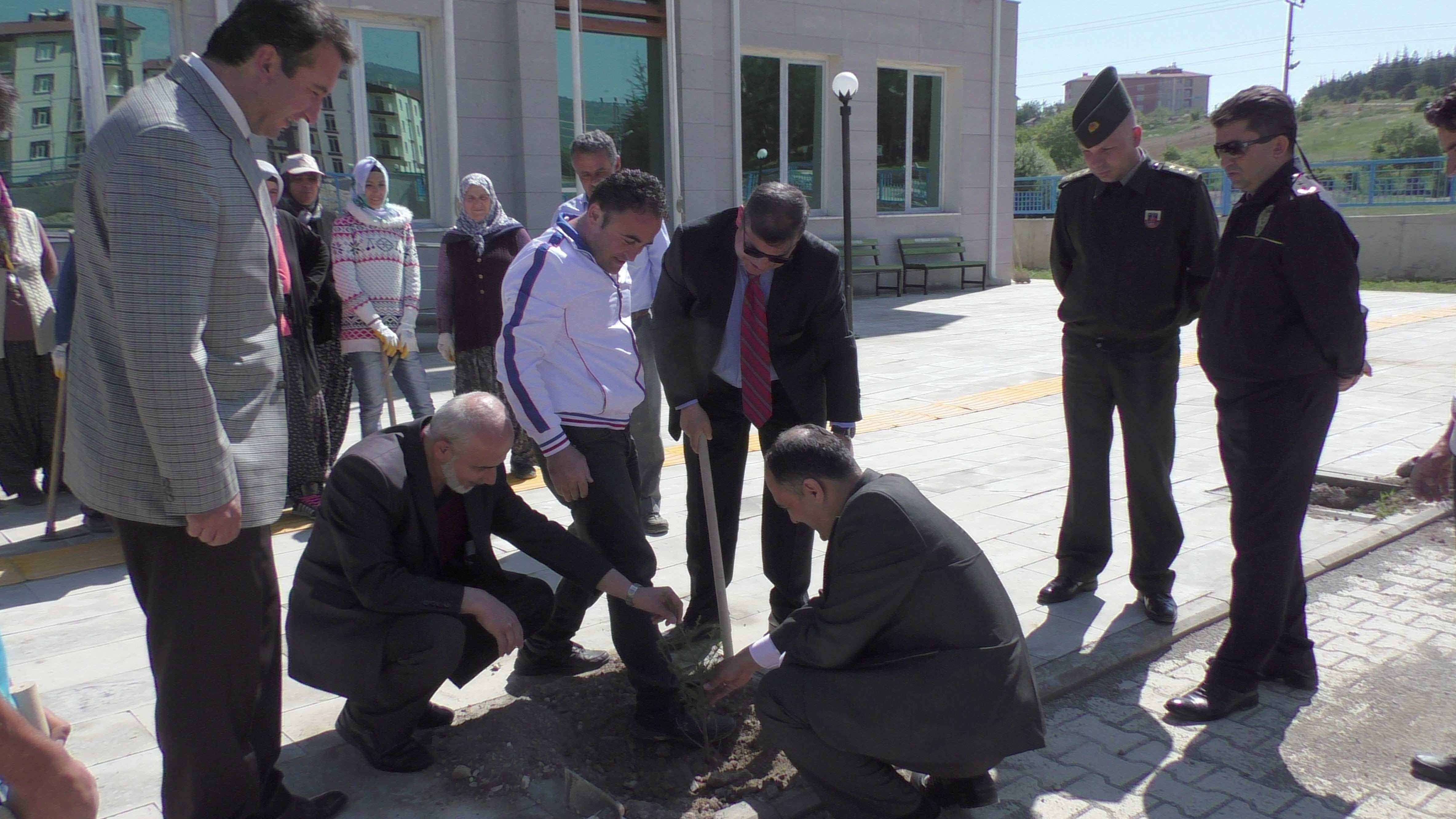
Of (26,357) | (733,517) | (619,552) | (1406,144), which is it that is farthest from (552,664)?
(1406,144)

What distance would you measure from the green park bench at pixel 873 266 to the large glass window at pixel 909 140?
773 mm

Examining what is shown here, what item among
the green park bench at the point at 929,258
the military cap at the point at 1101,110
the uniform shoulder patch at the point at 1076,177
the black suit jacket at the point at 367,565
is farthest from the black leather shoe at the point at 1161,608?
the green park bench at the point at 929,258

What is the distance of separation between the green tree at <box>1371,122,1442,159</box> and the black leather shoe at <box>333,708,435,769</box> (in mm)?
39940

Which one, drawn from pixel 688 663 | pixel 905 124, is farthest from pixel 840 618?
pixel 905 124

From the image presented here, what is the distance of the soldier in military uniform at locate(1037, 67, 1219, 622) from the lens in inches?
159

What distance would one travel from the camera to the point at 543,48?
Answer: 1234 cm

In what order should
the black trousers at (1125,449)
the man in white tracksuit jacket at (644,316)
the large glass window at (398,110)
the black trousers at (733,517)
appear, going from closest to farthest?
the black trousers at (733,517)
the black trousers at (1125,449)
the man in white tracksuit jacket at (644,316)
the large glass window at (398,110)

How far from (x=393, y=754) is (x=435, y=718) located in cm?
27

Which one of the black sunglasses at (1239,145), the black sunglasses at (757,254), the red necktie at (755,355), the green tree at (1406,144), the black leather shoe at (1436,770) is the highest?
the green tree at (1406,144)

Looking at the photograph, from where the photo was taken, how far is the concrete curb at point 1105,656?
2.97 m

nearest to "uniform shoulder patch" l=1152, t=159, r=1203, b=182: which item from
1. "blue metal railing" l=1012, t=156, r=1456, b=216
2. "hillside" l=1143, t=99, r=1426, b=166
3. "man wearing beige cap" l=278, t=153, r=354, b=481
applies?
"man wearing beige cap" l=278, t=153, r=354, b=481

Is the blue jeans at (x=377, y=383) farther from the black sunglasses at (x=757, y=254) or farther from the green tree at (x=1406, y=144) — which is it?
the green tree at (x=1406, y=144)

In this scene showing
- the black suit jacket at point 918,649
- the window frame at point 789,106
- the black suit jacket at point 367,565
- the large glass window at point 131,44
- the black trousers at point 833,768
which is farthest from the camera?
the window frame at point 789,106

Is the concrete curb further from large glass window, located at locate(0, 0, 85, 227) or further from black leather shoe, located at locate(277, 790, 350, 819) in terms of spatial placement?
large glass window, located at locate(0, 0, 85, 227)
